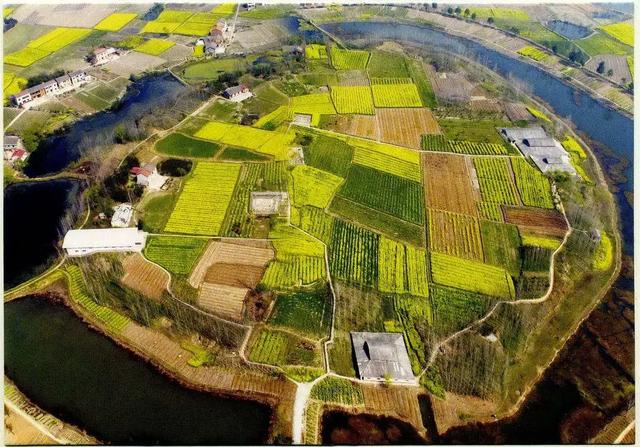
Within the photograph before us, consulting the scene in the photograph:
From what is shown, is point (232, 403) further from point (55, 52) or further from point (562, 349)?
point (55, 52)

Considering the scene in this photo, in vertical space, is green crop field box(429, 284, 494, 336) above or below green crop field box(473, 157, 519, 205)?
below

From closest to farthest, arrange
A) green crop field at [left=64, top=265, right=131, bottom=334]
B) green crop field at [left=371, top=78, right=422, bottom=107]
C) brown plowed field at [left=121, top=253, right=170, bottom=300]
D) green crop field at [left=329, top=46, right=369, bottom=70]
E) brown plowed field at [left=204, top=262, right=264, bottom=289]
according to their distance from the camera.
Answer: green crop field at [left=64, top=265, right=131, bottom=334] → brown plowed field at [left=121, top=253, right=170, bottom=300] → brown plowed field at [left=204, top=262, right=264, bottom=289] → green crop field at [left=371, top=78, right=422, bottom=107] → green crop field at [left=329, top=46, right=369, bottom=70]

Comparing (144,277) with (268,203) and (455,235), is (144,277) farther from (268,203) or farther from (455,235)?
(455,235)

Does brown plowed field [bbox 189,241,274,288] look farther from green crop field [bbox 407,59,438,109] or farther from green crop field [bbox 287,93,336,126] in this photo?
green crop field [bbox 407,59,438,109]

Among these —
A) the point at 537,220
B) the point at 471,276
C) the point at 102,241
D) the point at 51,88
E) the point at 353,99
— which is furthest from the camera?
the point at 353,99

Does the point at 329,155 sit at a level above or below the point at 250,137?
below

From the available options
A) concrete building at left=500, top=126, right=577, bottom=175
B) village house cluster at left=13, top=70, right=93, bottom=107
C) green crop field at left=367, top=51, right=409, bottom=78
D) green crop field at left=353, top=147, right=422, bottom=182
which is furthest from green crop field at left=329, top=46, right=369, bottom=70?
village house cluster at left=13, top=70, right=93, bottom=107

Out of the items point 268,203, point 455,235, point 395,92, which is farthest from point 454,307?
point 395,92
